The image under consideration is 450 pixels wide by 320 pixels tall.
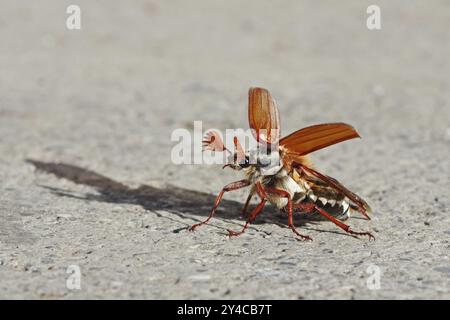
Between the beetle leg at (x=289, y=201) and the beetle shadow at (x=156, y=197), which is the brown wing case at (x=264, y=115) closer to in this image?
the beetle leg at (x=289, y=201)

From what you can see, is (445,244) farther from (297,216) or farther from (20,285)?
(20,285)

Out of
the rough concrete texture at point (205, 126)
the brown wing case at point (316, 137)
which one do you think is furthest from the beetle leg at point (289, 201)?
the brown wing case at point (316, 137)

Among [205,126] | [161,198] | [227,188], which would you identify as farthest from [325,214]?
[205,126]

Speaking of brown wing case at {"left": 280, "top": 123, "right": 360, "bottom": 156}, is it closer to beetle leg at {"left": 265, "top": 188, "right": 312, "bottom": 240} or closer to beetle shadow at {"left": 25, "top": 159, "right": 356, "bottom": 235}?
beetle leg at {"left": 265, "top": 188, "right": 312, "bottom": 240}

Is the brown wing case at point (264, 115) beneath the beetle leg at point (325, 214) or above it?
above

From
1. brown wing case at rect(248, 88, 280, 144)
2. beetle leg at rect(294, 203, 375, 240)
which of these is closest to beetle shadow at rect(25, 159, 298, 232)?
beetle leg at rect(294, 203, 375, 240)
